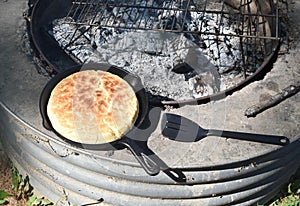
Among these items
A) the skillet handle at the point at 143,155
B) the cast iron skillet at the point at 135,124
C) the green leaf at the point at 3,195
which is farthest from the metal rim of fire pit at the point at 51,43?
the green leaf at the point at 3,195

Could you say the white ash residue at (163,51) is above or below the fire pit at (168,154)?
above

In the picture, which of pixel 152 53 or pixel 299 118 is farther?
pixel 152 53

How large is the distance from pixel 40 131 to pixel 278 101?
57.3 inches

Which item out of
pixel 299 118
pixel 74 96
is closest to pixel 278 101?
pixel 299 118

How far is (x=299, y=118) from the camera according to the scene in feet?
8.80

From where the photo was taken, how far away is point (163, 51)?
11.1 feet

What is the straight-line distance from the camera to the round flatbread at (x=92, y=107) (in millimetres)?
2428

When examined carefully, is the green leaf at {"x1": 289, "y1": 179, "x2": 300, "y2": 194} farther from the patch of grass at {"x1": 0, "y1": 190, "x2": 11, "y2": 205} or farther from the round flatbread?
the patch of grass at {"x1": 0, "y1": 190, "x2": 11, "y2": 205}

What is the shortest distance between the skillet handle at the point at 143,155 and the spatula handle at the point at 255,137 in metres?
0.39

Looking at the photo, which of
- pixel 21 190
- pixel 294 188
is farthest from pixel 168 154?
pixel 21 190

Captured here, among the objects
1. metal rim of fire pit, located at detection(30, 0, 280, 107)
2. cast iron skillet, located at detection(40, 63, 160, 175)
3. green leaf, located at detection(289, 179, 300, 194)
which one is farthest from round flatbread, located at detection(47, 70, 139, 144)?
green leaf, located at detection(289, 179, 300, 194)

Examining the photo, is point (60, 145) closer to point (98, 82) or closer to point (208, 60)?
point (98, 82)

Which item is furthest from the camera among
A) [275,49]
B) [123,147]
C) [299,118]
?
[275,49]

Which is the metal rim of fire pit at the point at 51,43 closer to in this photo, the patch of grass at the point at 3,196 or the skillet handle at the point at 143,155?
the skillet handle at the point at 143,155
